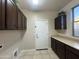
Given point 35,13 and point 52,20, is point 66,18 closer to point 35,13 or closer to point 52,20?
point 52,20

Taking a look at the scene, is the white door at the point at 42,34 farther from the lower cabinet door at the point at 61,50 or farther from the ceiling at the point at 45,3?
the lower cabinet door at the point at 61,50

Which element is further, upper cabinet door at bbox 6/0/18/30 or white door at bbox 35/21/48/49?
white door at bbox 35/21/48/49

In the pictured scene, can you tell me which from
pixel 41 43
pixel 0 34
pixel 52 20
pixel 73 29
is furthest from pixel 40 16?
pixel 0 34

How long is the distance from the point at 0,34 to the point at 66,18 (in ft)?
12.9

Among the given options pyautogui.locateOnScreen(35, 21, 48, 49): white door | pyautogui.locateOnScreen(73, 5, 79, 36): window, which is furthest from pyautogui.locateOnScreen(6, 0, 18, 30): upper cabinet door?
pyautogui.locateOnScreen(35, 21, 48, 49): white door

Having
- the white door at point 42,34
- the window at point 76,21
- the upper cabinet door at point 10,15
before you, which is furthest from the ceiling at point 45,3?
the upper cabinet door at point 10,15

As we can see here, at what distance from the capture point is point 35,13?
7020mm

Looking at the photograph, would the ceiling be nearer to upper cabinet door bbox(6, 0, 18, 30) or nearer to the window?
the window

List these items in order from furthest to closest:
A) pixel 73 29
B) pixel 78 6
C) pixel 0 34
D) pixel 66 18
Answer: pixel 66 18 → pixel 73 29 → pixel 78 6 → pixel 0 34

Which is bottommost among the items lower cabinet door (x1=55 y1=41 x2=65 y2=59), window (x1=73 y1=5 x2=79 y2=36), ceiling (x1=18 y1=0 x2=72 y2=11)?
lower cabinet door (x1=55 y1=41 x2=65 y2=59)

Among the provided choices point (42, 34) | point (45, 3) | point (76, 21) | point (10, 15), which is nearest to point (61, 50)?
point (76, 21)

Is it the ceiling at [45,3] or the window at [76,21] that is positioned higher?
the ceiling at [45,3]

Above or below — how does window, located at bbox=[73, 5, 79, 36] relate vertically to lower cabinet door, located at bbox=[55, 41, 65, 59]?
above

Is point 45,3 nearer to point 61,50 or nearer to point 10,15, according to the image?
point 61,50
